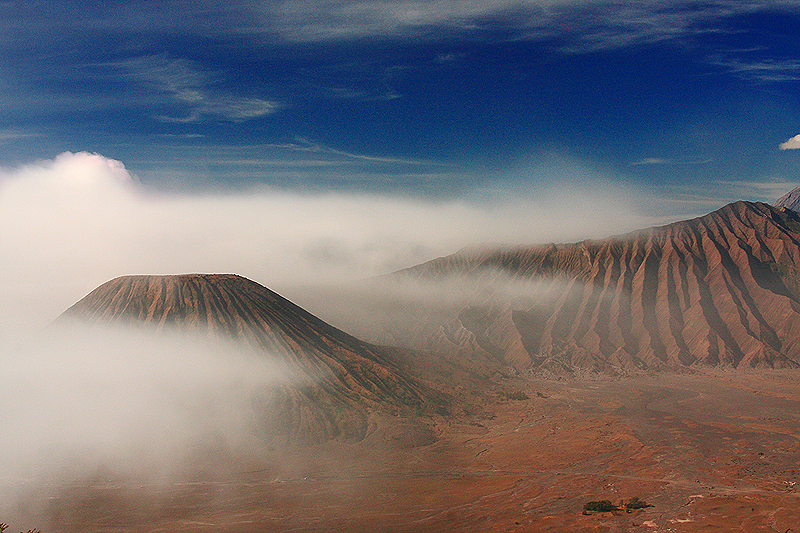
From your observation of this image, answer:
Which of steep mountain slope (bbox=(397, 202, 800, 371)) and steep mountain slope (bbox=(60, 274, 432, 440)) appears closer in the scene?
steep mountain slope (bbox=(60, 274, 432, 440))

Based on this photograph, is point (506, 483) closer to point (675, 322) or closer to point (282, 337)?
point (282, 337)

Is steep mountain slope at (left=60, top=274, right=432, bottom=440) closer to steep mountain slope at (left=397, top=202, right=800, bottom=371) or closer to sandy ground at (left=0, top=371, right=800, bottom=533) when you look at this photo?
sandy ground at (left=0, top=371, right=800, bottom=533)

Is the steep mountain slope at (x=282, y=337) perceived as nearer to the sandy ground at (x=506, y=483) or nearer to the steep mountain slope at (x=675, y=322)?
the sandy ground at (x=506, y=483)

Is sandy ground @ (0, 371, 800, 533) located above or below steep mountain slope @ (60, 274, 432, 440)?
below

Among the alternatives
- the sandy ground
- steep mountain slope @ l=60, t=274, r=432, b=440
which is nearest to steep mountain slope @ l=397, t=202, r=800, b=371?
the sandy ground

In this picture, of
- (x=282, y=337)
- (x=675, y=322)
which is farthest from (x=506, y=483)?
(x=675, y=322)

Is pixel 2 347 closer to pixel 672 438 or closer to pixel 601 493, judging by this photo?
pixel 601 493
